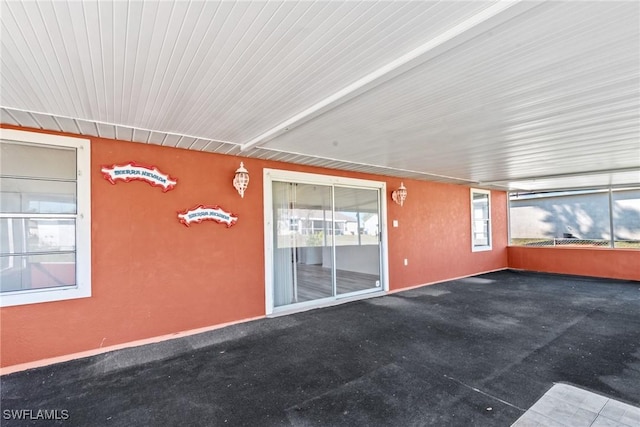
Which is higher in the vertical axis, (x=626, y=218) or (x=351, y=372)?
(x=626, y=218)

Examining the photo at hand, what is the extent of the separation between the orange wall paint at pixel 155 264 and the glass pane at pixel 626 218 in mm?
8027

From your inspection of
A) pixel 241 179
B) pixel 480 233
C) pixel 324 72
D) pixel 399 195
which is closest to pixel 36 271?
pixel 241 179

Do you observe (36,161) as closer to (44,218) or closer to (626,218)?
(44,218)

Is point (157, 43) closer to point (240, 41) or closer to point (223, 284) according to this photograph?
point (240, 41)

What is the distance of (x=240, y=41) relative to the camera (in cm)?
171

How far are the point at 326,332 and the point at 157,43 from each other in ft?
11.1

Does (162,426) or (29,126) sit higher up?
(29,126)

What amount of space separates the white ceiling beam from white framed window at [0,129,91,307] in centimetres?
256

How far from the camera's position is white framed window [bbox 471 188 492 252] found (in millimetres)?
7820

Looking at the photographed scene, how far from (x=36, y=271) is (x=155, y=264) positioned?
107cm

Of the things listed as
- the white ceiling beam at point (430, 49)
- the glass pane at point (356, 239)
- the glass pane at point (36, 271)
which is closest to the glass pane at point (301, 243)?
the glass pane at point (356, 239)

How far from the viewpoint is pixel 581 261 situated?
758cm

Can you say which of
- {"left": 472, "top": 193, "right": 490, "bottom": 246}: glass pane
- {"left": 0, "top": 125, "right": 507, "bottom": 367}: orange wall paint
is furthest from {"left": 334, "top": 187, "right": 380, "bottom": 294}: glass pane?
{"left": 472, "top": 193, "right": 490, "bottom": 246}: glass pane

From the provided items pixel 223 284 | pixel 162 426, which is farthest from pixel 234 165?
pixel 162 426
